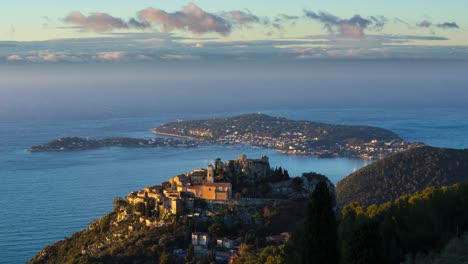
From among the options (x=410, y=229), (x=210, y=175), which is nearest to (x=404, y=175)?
(x=210, y=175)

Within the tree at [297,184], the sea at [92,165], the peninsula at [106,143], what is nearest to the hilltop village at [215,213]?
the tree at [297,184]

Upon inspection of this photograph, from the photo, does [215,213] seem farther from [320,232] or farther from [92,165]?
[92,165]

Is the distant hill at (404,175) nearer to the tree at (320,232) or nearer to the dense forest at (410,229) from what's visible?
the dense forest at (410,229)

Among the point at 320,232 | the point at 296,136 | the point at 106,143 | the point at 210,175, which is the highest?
the point at 320,232

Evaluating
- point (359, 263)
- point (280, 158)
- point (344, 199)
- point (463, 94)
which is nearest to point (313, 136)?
point (280, 158)

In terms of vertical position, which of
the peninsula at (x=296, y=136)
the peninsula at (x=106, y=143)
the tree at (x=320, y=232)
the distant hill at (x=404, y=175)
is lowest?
the peninsula at (x=106, y=143)

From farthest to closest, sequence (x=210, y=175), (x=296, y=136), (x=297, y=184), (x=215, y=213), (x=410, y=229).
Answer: (x=296, y=136) → (x=210, y=175) → (x=297, y=184) → (x=215, y=213) → (x=410, y=229)

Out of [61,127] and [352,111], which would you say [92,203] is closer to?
[61,127]
